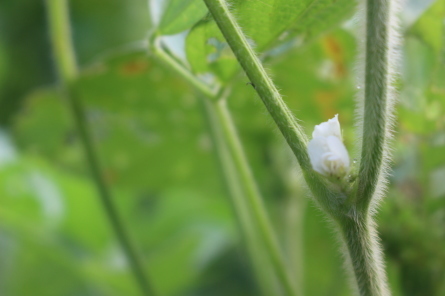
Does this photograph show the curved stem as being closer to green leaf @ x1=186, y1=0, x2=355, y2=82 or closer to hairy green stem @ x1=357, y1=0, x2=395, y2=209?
green leaf @ x1=186, y1=0, x2=355, y2=82

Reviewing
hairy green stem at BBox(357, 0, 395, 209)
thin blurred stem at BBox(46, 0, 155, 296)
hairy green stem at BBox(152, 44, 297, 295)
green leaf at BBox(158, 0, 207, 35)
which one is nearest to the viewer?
hairy green stem at BBox(357, 0, 395, 209)

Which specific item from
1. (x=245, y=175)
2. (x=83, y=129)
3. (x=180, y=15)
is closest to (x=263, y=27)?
(x=180, y=15)

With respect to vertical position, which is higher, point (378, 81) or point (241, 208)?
point (378, 81)

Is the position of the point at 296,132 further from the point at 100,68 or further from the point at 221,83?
the point at 100,68

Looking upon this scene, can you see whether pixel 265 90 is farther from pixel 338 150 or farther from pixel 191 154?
pixel 191 154

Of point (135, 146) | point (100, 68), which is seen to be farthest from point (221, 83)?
point (135, 146)

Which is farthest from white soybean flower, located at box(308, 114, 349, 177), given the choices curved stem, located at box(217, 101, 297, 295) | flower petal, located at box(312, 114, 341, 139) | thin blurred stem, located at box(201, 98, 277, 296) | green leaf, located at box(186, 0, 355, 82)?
thin blurred stem, located at box(201, 98, 277, 296)

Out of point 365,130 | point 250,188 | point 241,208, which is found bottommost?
point 241,208
